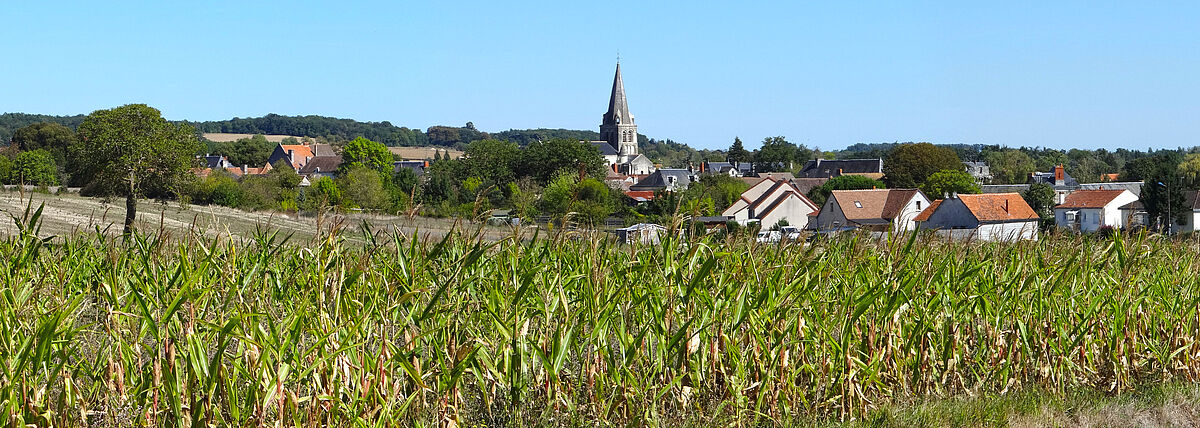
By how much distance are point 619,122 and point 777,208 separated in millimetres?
103215

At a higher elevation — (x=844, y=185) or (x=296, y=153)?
(x=296, y=153)

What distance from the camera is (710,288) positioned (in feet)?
18.7

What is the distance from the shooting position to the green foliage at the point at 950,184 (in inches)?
2867

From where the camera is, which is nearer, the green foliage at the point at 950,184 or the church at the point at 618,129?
the green foliage at the point at 950,184

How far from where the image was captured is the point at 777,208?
58500 mm

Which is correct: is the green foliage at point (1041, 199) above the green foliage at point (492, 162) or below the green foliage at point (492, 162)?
below

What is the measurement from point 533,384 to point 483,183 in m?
71.5

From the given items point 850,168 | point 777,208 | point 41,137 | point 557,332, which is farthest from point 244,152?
point 557,332

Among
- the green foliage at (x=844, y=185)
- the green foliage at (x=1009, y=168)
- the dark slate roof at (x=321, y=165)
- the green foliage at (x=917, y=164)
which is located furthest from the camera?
the dark slate roof at (x=321, y=165)

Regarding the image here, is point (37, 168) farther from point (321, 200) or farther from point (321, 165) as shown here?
point (321, 165)

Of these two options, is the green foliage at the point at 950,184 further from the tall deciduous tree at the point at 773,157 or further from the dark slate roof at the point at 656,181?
the tall deciduous tree at the point at 773,157

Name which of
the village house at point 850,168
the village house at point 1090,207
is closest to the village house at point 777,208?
the village house at point 1090,207

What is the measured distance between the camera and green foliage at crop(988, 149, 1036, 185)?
367ft

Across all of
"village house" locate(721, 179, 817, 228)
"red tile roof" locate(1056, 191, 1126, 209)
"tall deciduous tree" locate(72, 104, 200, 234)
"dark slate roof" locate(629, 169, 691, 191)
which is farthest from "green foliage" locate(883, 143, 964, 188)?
"tall deciduous tree" locate(72, 104, 200, 234)
